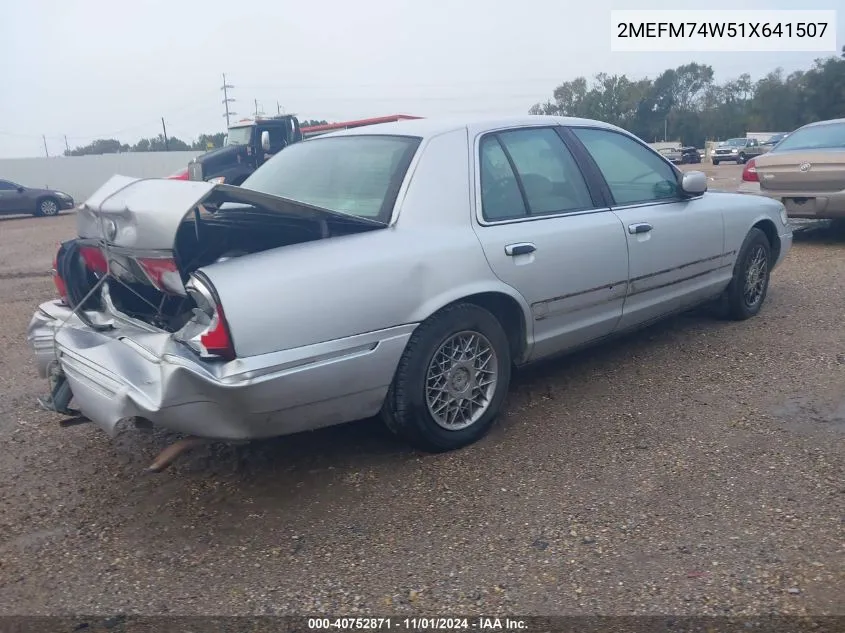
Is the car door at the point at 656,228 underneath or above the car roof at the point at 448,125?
underneath

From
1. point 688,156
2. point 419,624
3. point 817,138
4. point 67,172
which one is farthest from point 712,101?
point 419,624

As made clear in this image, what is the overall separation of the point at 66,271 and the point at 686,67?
6400 centimetres

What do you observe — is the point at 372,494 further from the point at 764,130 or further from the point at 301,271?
the point at 764,130

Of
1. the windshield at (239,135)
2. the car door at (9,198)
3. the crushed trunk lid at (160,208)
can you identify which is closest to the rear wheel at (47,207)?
the car door at (9,198)

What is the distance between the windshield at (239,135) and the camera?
17.4 metres

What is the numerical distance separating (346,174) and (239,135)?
14.7 meters

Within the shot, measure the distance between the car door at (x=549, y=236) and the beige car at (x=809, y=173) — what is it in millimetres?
5219

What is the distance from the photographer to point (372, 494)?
335 centimetres

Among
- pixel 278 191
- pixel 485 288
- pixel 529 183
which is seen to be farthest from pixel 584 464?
pixel 278 191

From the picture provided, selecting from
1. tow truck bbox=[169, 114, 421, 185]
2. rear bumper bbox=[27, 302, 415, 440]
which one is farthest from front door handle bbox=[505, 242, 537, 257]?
tow truck bbox=[169, 114, 421, 185]

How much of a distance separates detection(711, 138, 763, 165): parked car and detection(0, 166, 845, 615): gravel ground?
38.5 m

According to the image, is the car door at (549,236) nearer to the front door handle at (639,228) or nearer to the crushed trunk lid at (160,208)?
the front door handle at (639,228)

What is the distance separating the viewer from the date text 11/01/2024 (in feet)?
8.05

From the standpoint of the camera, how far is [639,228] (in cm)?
444
